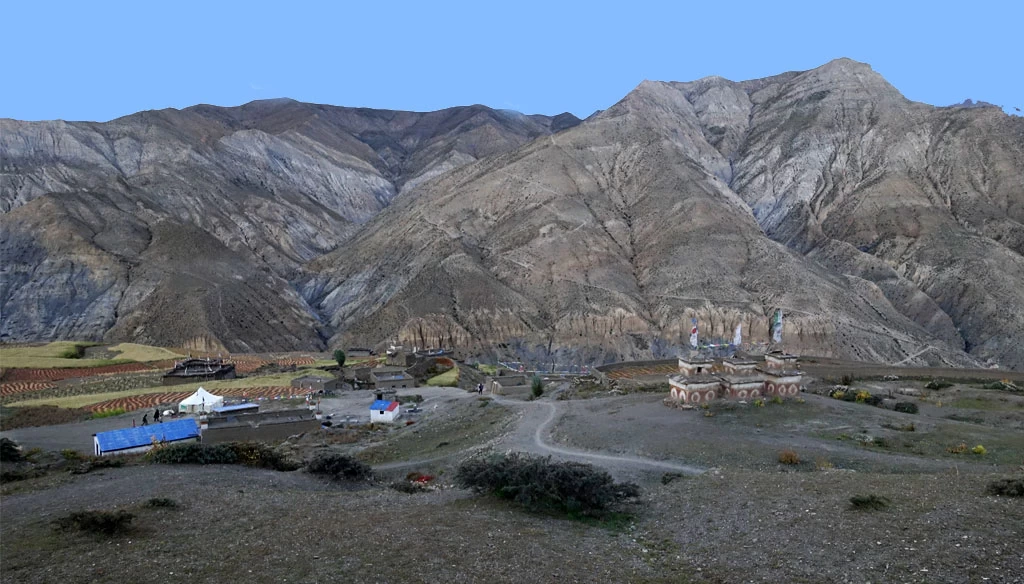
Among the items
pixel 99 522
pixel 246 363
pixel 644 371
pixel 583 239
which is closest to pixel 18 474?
pixel 99 522

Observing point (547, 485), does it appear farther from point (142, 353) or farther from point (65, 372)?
point (142, 353)

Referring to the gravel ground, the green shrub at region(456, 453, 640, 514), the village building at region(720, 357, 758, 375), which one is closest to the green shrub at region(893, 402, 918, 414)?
the village building at region(720, 357, 758, 375)

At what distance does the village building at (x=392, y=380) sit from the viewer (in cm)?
4556

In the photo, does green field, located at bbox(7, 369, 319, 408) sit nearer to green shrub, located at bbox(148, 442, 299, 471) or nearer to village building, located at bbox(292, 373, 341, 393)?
village building, located at bbox(292, 373, 341, 393)

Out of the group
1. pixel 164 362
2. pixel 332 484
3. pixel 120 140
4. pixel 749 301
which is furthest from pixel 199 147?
pixel 332 484

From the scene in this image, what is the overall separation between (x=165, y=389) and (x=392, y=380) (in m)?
15.6

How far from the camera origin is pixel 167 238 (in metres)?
85.1

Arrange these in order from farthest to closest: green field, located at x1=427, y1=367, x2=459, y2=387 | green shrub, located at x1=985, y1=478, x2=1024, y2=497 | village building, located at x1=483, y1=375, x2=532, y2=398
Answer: green field, located at x1=427, y1=367, x2=459, y2=387 < village building, located at x1=483, y1=375, x2=532, y2=398 < green shrub, located at x1=985, y1=478, x2=1024, y2=497

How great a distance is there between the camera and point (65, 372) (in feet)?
172

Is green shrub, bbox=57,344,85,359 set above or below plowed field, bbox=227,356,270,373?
above

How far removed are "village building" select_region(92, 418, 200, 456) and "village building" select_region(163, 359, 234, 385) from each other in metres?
21.2

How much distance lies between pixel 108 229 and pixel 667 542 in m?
93.6

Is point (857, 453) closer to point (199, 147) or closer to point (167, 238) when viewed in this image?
point (167, 238)

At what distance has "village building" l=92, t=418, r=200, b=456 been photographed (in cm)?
2489
